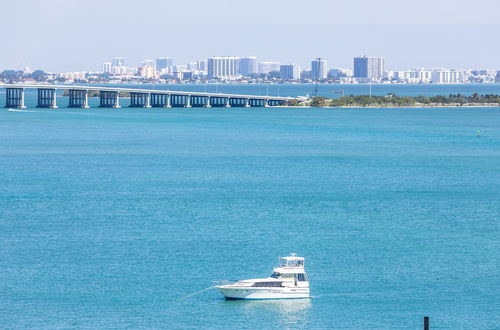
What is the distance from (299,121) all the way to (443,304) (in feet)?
341

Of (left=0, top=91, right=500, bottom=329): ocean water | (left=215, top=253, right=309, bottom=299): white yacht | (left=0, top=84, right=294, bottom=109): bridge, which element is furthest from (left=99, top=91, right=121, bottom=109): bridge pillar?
(left=215, top=253, right=309, bottom=299): white yacht

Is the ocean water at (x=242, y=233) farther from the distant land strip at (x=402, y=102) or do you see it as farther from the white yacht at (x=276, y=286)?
the distant land strip at (x=402, y=102)

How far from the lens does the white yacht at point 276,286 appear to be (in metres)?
38.8

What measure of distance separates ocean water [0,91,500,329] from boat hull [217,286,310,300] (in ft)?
0.96

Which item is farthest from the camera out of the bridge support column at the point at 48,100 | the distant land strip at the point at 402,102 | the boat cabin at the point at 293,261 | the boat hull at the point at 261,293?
the distant land strip at the point at 402,102

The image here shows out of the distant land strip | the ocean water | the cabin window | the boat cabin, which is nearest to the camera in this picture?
the ocean water

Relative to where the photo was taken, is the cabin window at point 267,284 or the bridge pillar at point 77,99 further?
the bridge pillar at point 77,99

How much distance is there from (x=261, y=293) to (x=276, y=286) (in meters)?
0.54

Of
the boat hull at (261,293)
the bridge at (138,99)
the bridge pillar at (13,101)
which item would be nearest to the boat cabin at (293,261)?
the boat hull at (261,293)

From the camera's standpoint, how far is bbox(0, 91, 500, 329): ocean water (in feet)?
123

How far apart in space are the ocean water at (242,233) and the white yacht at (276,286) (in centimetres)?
37

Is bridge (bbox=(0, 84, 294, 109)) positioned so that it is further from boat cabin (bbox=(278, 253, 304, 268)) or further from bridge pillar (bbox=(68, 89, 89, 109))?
boat cabin (bbox=(278, 253, 304, 268))

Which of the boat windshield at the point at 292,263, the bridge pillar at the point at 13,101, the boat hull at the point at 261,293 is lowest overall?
the boat hull at the point at 261,293

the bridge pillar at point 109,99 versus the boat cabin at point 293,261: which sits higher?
the bridge pillar at point 109,99
